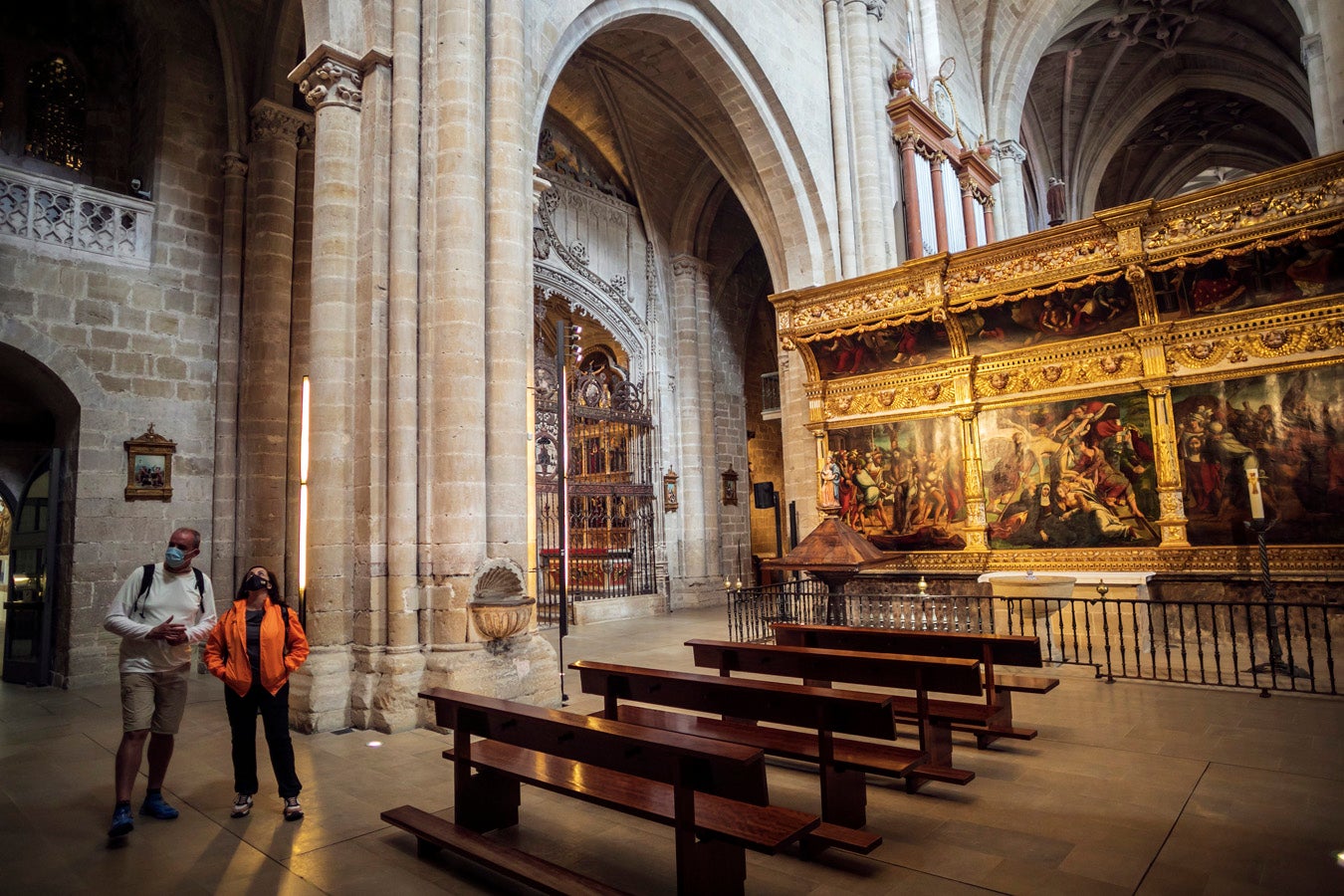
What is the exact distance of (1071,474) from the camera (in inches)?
376

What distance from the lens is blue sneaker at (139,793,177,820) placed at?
411 centimetres

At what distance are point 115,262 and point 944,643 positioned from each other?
407 inches

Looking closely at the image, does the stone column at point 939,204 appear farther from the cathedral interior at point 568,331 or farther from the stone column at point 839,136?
the stone column at point 839,136

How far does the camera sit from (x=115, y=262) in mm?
9562

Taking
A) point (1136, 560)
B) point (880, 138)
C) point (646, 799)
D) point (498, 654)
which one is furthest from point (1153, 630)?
point (880, 138)

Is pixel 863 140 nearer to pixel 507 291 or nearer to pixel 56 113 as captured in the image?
pixel 507 291

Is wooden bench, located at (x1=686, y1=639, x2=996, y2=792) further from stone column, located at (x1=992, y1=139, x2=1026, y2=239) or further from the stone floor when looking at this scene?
stone column, located at (x1=992, y1=139, x2=1026, y2=239)

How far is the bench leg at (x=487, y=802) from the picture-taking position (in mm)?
3736

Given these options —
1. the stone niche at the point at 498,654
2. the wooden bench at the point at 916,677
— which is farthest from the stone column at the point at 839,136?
the wooden bench at the point at 916,677

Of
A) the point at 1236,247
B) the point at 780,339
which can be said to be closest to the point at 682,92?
the point at 780,339

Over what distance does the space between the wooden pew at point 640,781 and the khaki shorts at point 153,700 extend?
144 centimetres

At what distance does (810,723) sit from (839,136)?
41.3 ft

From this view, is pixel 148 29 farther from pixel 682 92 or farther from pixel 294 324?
pixel 682 92

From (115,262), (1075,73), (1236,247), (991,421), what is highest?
(1075,73)
